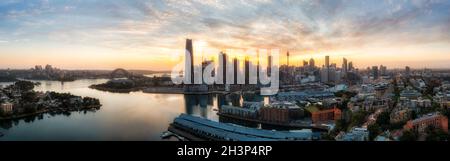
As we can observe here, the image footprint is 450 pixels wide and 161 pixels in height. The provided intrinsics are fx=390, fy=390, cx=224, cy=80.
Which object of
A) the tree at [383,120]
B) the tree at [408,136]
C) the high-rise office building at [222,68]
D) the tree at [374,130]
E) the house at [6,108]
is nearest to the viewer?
the tree at [408,136]

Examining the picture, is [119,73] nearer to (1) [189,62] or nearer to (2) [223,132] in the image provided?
(1) [189,62]

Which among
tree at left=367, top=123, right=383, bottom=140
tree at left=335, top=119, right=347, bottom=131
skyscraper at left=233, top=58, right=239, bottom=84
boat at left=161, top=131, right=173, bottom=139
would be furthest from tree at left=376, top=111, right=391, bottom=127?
skyscraper at left=233, top=58, right=239, bottom=84

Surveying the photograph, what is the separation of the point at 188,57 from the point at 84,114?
7093mm

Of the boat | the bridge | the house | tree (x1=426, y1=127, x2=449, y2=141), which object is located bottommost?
the boat

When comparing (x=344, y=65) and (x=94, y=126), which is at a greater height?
(x=344, y=65)

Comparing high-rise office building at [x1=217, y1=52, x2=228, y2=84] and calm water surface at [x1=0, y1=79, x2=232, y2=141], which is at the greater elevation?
high-rise office building at [x1=217, y1=52, x2=228, y2=84]

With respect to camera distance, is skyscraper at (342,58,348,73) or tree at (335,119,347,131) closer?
tree at (335,119,347,131)

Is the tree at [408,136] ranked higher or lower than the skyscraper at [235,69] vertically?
lower

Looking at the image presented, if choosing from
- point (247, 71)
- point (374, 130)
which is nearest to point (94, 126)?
Result: point (374, 130)

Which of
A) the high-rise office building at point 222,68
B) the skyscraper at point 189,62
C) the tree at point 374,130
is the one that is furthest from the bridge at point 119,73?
the tree at point 374,130

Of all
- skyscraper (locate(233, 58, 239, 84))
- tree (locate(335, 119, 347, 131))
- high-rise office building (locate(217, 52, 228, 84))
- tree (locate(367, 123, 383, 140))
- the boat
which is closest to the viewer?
tree (locate(367, 123, 383, 140))

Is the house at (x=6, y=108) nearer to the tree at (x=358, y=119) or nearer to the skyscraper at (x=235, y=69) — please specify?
the tree at (x=358, y=119)

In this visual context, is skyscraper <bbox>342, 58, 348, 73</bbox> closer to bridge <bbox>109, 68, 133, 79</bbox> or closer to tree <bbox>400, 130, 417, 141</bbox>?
tree <bbox>400, 130, 417, 141</bbox>
